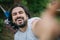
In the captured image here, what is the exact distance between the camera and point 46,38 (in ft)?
2.91

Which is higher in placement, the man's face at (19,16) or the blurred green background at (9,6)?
the man's face at (19,16)

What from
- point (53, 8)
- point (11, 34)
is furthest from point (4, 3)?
point (53, 8)

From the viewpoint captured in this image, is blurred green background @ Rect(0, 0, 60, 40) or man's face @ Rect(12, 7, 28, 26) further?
blurred green background @ Rect(0, 0, 60, 40)

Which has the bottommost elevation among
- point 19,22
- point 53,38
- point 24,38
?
point 24,38

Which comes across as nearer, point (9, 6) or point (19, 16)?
point (19, 16)

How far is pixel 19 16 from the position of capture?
2779mm

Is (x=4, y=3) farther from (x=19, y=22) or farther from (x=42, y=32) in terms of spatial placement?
(x=42, y=32)

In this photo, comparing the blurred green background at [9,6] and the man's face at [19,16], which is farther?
the blurred green background at [9,6]

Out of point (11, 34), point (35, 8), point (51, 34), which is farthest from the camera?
point (35, 8)

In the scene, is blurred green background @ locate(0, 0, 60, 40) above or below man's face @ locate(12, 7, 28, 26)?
below

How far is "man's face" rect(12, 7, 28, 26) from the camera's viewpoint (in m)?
2.75

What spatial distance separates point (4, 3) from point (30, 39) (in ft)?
12.8

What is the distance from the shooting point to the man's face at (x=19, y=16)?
9.02 feet

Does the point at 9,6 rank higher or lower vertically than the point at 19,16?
lower
